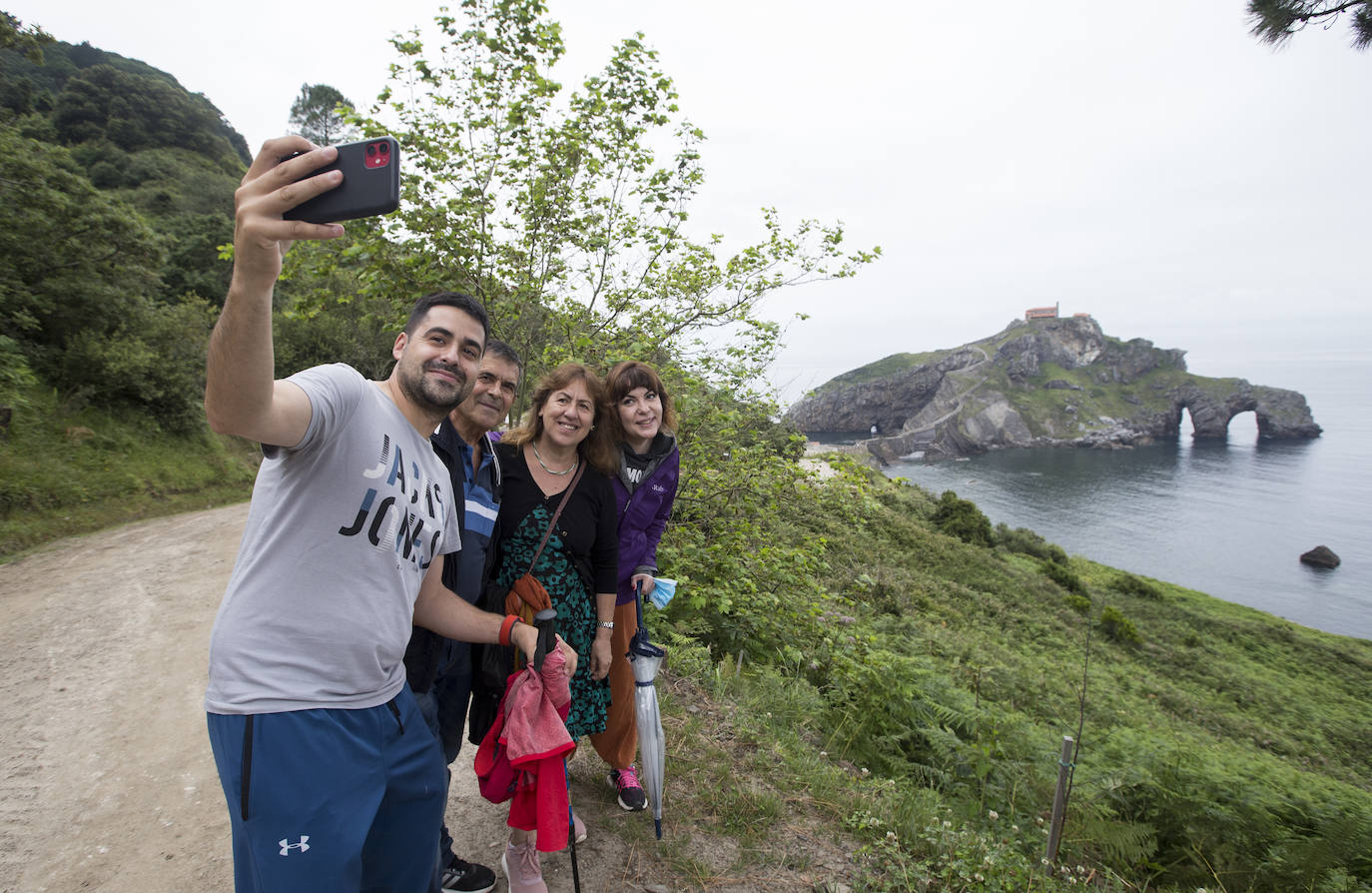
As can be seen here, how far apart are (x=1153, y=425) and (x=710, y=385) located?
132m

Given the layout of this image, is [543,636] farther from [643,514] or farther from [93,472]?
[93,472]

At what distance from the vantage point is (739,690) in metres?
5.00

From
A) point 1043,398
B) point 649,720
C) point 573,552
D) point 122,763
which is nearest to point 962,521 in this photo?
point 649,720

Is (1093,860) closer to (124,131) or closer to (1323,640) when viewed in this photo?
(1323,640)

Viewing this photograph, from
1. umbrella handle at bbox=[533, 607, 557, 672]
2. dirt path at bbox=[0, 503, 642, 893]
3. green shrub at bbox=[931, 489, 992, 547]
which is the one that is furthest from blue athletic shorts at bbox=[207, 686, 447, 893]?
green shrub at bbox=[931, 489, 992, 547]

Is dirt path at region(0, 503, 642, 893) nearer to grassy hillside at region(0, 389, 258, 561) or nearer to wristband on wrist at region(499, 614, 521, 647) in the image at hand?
wristband on wrist at region(499, 614, 521, 647)

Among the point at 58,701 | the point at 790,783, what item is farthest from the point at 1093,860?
the point at 58,701

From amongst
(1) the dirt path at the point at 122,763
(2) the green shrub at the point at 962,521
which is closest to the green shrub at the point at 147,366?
(1) the dirt path at the point at 122,763

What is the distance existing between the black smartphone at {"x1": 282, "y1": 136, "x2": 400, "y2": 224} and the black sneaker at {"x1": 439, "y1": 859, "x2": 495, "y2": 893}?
2948mm

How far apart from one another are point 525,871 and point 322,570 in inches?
79.4

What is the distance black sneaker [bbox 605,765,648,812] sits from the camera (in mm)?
3305

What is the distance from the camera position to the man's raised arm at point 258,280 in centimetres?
117

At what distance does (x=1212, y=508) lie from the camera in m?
63.4

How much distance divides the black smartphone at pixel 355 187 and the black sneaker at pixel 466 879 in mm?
2948
